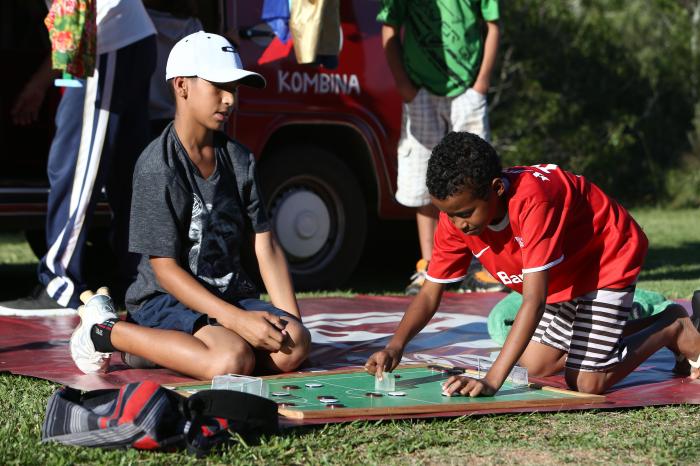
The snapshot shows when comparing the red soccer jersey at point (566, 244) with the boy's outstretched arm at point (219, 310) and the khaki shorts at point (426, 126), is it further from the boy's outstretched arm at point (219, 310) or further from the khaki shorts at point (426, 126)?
the khaki shorts at point (426, 126)

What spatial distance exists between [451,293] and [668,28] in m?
11.8

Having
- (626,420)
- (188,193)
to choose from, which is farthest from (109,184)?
(626,420)

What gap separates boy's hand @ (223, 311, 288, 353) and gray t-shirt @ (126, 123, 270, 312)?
1.02 ft

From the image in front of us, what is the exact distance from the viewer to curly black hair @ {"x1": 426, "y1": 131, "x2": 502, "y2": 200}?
3801mm

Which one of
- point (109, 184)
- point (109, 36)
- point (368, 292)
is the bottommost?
point (368, 292)

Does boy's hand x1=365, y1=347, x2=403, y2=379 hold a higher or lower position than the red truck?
lower

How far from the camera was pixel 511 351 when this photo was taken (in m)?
3.81

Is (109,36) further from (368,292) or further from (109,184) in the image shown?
(368,292)

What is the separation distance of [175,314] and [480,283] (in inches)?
125

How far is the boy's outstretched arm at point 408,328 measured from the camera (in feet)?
13.3

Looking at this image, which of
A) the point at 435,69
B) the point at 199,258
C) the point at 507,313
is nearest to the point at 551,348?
the point at 507,313

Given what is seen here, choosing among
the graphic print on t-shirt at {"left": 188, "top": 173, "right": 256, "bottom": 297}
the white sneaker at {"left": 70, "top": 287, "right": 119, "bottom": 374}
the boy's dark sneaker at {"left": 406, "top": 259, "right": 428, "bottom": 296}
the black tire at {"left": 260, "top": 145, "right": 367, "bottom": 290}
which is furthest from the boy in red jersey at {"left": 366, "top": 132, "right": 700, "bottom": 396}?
the black tire at {"left": 260, "top": 145, "right": 367, "bottom": 290}

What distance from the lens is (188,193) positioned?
4.41 metres

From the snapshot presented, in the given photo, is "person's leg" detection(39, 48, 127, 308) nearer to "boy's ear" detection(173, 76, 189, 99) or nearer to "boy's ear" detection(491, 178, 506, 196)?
"boy's ear" detection(173, 76, 189, 99)
